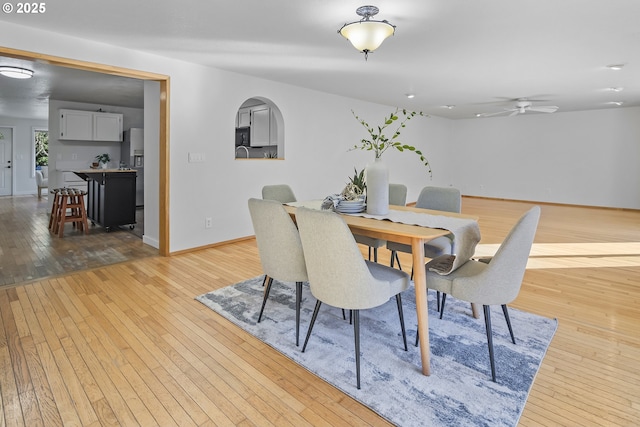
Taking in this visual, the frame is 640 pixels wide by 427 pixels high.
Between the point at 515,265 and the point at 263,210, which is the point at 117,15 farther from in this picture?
the point at 515,265

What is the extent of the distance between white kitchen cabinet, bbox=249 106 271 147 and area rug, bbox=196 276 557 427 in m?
3.45

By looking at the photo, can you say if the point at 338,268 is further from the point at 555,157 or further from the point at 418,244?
the point at 555,157

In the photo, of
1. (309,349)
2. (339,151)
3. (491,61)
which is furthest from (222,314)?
(339,151)

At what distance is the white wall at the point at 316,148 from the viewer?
13.7 feet

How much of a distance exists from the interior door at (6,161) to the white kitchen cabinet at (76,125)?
4696mm

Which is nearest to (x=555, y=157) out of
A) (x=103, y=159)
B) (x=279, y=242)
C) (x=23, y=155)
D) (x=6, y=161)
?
(x=279, y=242)

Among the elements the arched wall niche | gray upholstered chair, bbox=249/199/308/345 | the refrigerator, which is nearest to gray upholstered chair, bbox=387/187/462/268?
gray upholstered chair, bbox=249/199/308/345

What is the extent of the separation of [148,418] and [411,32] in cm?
330

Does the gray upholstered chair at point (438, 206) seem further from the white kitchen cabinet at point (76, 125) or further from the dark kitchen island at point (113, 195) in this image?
the white kitchen cabinet at point (76, 125)

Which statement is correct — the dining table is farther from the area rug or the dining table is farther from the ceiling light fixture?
the ceiling light fixture

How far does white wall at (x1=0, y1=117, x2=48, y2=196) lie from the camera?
32.5 ft

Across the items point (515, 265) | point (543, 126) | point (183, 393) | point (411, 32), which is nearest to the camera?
point (183, 393)

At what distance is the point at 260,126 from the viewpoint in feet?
19.8

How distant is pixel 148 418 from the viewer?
5.32ft
